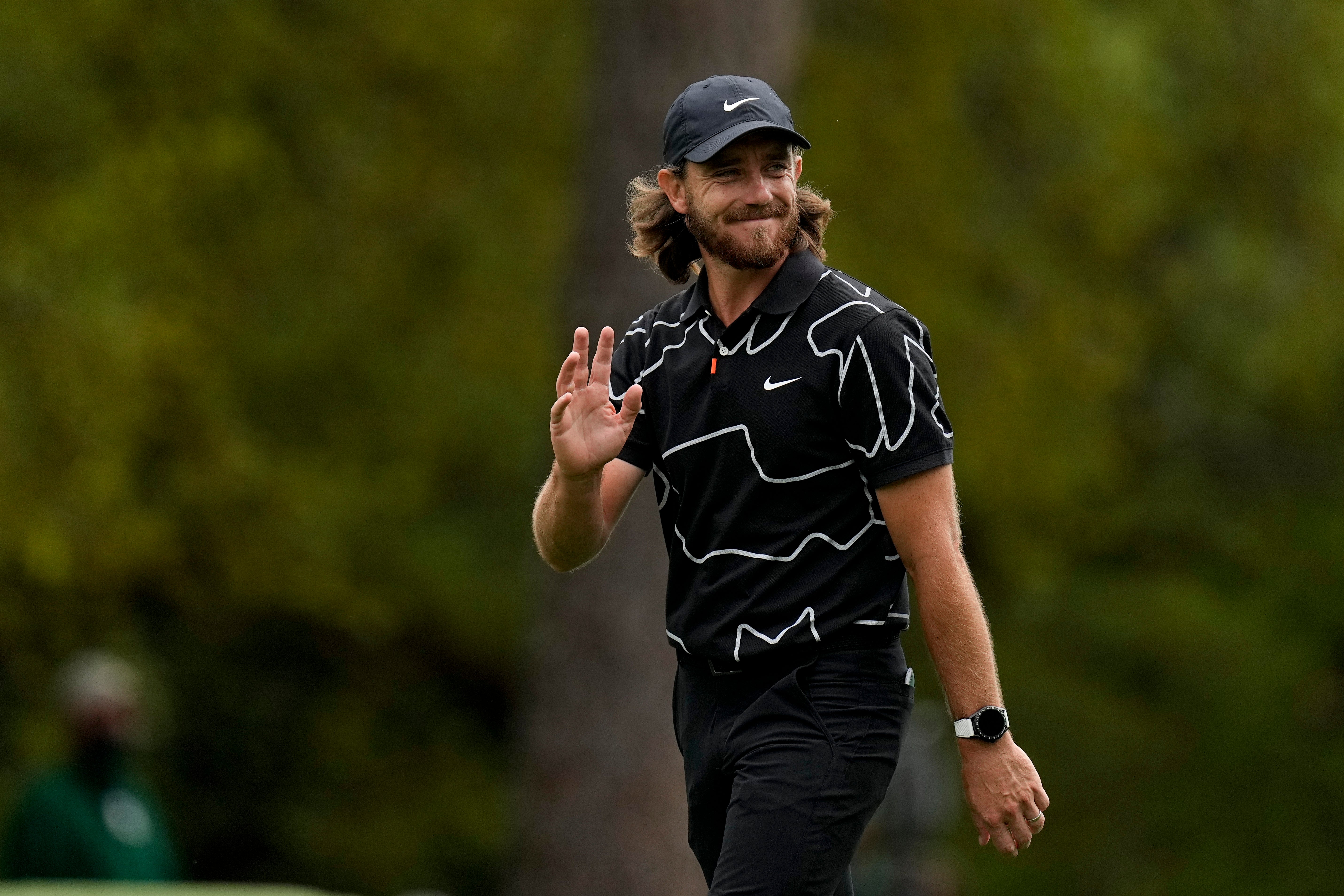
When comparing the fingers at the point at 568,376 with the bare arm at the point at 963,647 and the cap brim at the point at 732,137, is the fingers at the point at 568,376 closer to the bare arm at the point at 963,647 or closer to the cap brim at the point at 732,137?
the cap brim at the point at 732,137

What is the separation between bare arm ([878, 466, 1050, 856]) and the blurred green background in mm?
6368

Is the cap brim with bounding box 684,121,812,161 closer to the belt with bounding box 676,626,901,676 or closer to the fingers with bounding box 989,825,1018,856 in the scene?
the belt with bounding box 676,626,901,676

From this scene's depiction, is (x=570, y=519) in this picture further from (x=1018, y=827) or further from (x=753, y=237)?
(x=1018, y=827)

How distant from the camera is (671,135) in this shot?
4.35 meters

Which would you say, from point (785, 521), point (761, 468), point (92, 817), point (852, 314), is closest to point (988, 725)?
point (785, 521)

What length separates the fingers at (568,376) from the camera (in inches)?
169

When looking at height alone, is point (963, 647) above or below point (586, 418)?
below

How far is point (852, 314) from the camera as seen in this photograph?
13.6ft

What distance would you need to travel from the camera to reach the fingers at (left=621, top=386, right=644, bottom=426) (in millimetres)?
4176

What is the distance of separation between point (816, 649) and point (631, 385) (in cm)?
72

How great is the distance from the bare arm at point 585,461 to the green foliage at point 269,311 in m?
6.69

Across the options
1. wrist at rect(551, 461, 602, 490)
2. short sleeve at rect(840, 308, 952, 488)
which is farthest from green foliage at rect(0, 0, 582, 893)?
short sleeve at rect(840, 308, 952, 488)

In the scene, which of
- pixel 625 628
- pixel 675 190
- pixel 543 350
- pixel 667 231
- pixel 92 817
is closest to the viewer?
pixel 675 190

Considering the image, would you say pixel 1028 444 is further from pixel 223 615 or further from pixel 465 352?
pixel 223 615
